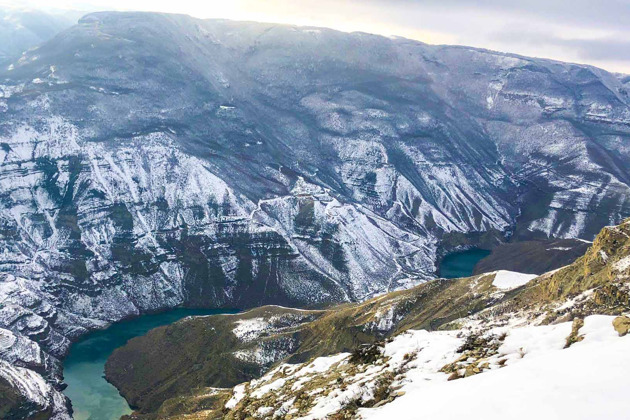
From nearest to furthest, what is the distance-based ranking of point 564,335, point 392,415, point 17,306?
point 392,415 → point 564,335 → point 17,306

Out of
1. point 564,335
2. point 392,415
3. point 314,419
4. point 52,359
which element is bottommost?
point 52,359

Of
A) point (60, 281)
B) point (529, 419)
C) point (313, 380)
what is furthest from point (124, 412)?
point (529, 419)

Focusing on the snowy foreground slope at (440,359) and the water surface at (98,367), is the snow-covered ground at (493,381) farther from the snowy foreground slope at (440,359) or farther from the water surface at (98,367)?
the water surface at (98,367)

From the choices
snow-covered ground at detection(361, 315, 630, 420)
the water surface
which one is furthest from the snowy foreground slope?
the water surface

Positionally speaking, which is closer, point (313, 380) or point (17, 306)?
point (313, 380)

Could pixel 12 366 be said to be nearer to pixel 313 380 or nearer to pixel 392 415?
pixel 313 380

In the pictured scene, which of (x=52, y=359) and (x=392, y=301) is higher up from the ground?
(x=392, y=301)

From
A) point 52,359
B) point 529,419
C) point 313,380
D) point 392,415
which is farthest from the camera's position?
point 52,359
